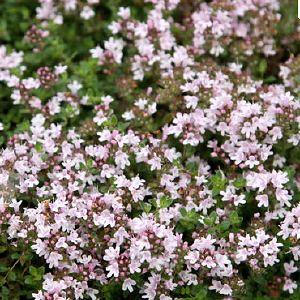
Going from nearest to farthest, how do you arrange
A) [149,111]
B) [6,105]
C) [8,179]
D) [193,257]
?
[193,257]
[8,179]
[149,111]
[6,105]

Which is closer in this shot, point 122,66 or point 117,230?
point 117,230

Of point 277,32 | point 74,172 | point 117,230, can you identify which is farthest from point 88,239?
point 277,32

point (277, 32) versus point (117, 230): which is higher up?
point (277, 32)

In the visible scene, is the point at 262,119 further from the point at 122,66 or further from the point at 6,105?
the point at 6,105

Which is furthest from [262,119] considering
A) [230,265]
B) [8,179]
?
[8,179]

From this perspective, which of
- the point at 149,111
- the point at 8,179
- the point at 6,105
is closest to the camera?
the point at 8,179

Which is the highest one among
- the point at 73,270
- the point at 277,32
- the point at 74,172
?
the point at 277,32
